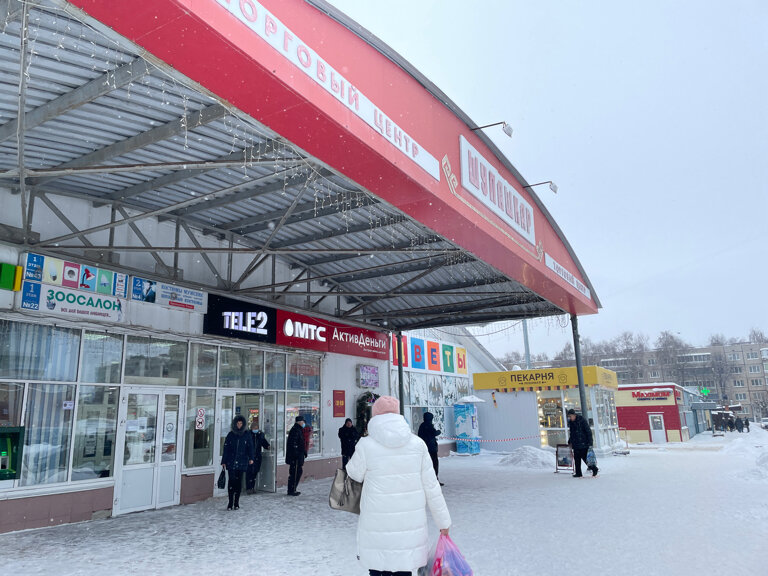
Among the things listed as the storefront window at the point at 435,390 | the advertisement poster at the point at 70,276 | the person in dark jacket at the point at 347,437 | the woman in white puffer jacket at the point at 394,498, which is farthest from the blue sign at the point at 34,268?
the storefront window at the point at 435,390

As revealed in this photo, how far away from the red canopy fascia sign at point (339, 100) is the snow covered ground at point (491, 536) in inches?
156

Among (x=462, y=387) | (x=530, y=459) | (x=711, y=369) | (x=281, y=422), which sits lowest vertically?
(x=530, y=459)

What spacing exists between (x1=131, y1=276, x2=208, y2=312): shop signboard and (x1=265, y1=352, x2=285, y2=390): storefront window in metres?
2.40

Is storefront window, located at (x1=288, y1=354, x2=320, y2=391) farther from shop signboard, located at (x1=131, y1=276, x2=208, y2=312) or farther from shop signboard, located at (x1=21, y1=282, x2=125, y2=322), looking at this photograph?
shop signboard, located at (x1=21, y1=282, x2=125, y2=322)

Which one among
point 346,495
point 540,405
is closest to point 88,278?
point 346,495

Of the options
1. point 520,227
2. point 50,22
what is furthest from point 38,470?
point 520,227

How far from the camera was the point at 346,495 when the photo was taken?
11.3 feet

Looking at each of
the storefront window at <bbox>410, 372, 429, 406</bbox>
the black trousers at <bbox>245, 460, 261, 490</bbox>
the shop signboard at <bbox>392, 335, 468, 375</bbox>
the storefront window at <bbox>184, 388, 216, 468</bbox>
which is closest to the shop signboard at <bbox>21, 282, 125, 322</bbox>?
the storefront window at <bbox>184, 388, 216, 468</bbox>

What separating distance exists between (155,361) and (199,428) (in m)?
1.64

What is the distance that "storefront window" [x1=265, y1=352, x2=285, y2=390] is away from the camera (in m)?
12.2

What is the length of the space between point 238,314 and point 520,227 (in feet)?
19.5

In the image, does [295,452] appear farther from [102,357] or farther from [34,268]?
[34,268]

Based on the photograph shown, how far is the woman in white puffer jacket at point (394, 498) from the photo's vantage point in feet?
10.1

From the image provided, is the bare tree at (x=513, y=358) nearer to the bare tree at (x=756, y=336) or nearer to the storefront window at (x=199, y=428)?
the bare tree at (x=756, y=336)
